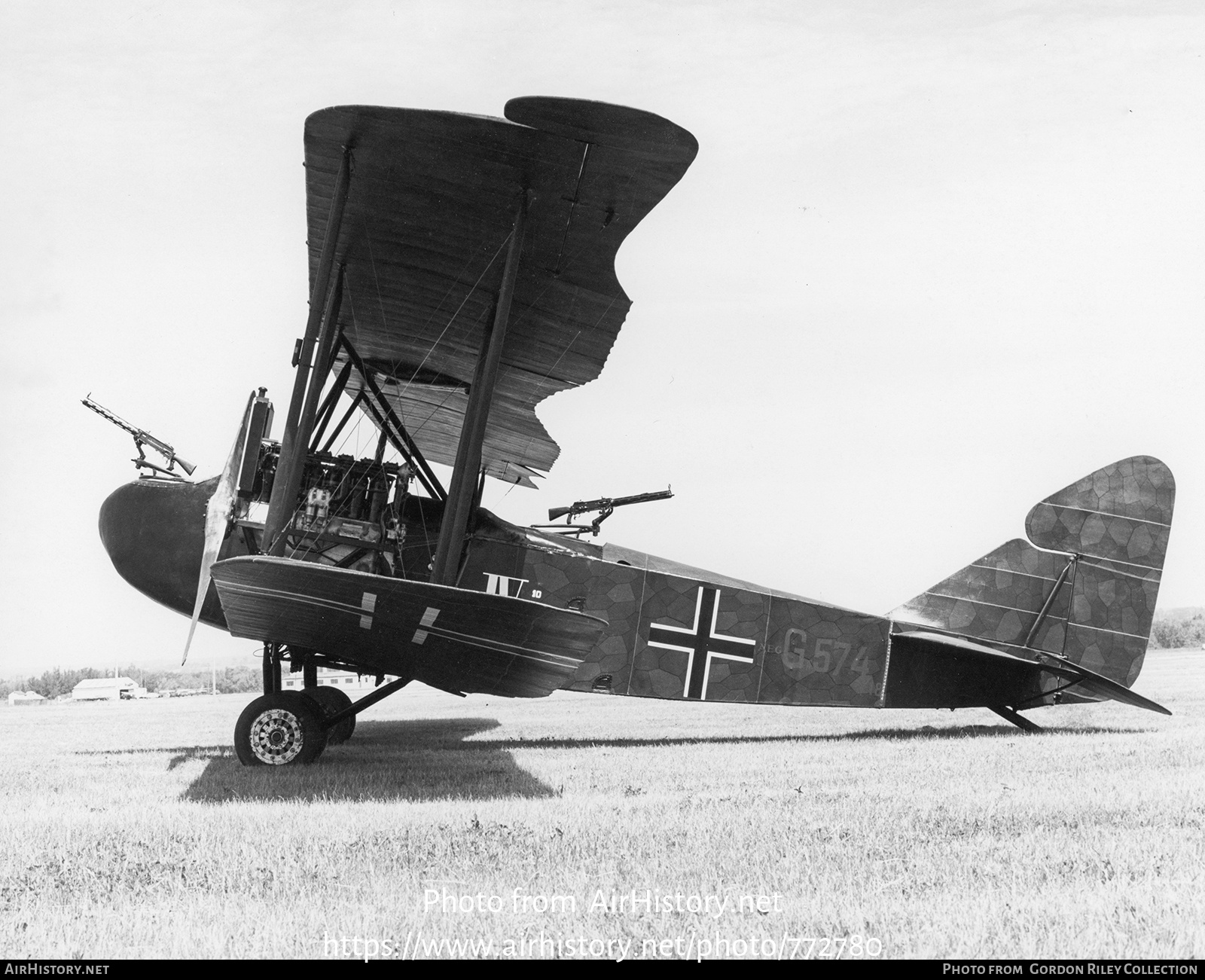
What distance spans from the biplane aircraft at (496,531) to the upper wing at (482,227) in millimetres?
23

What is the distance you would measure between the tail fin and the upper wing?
211 inches

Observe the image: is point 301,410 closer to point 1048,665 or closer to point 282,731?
point 282,731

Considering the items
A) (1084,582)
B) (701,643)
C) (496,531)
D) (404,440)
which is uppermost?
(404,440)

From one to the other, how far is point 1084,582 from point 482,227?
8.01m

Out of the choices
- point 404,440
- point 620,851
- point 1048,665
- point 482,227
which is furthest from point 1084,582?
point 620,851

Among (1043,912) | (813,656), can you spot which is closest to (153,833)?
(1043,912)

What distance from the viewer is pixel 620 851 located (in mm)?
4988

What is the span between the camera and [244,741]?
8391 millimetres

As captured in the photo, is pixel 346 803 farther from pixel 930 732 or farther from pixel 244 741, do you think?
pixel 930 732

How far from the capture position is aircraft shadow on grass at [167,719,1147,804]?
7.14m

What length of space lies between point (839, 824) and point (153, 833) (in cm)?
383

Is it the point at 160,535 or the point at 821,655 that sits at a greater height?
the point at 160,535

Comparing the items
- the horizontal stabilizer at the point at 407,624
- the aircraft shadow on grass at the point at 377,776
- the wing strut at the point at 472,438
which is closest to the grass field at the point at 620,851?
the aircraft shadow on grass at the point at 377,776

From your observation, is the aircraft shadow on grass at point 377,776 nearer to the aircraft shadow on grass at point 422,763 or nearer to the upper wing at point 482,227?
the aircraft shadow on grass at point 422,763
